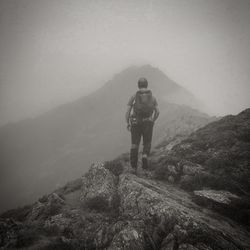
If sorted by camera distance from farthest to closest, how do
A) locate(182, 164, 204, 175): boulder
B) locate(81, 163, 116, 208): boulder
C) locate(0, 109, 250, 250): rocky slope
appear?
locate(182, 164, 204, 175): boulder → locate(81, 163, 116, 208): boulder → locate(0, 109, 250, 250): rocky slope

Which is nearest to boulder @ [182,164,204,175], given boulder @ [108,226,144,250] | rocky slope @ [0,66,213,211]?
boulder @ [108,226,144,250]

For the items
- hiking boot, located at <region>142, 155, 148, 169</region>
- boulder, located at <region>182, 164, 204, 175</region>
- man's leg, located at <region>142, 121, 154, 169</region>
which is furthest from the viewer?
hiking boot, located at <region>142, 155, 148, 169</region>

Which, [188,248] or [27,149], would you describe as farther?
[27,149]

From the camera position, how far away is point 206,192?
23.6 ft

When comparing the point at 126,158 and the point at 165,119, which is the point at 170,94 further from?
the point at 126,158

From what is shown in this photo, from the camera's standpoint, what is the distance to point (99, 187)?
844cm

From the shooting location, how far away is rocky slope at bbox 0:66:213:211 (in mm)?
68375

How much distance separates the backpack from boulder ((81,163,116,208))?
3.33 metres

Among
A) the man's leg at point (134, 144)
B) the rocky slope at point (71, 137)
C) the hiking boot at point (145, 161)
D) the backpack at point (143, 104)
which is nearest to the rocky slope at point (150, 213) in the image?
the hiking boot at point (145, 161)

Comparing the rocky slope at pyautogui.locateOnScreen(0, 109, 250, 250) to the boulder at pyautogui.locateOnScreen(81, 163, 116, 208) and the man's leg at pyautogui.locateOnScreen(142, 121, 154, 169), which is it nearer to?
the boulder at pyautogui.locateOnScreen(81, 163, 116, 208)

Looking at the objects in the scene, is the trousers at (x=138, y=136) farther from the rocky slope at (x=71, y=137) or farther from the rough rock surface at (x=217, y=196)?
the rocky slope at (x=71, y=137)

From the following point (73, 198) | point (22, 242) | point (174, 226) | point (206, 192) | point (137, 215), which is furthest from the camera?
point (73, 198)

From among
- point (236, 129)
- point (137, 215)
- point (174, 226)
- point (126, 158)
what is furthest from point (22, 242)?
point (236, 129)

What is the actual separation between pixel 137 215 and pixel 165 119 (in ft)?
217
